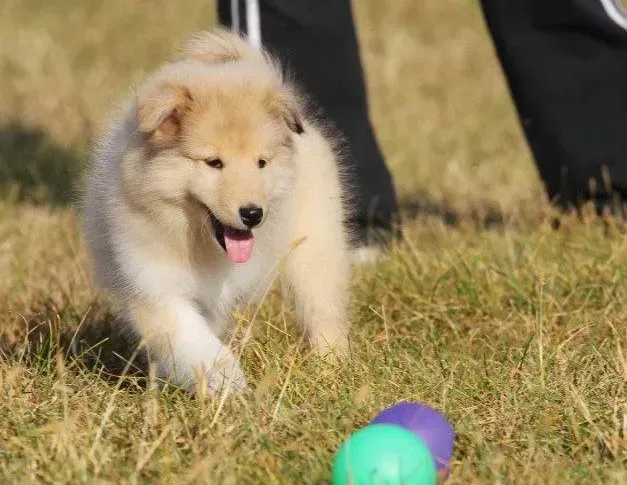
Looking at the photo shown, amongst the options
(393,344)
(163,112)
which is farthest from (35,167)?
(163,112)

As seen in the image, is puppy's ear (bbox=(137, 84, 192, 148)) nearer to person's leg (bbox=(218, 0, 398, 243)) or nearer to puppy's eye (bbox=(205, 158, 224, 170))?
puppy's eye (bbox=(205, 158, 224, 170))

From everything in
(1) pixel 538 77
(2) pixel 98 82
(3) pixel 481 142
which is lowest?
(2) pixel 98 82

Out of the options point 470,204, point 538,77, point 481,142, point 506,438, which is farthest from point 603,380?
point 481,142

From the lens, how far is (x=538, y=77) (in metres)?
5.16

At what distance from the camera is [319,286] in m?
3.86

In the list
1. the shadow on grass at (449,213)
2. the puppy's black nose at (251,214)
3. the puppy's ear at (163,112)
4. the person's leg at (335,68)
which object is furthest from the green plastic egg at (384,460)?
the shadow on grass at (449,213)

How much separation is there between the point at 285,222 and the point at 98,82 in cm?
466

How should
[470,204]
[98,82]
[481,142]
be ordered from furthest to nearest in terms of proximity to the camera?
[98,82], [481,142], [470,204]

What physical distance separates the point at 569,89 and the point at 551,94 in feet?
0.24

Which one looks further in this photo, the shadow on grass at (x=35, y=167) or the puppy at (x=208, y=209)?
the shadow on grass at (x=35, y=167)

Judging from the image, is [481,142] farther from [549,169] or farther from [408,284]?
[408,284]

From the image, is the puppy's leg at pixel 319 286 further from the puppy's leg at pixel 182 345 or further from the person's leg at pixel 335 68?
the person's leg at pixel 335 68

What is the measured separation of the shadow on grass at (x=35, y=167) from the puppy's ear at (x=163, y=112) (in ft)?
7.82

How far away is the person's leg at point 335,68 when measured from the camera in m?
4.67
